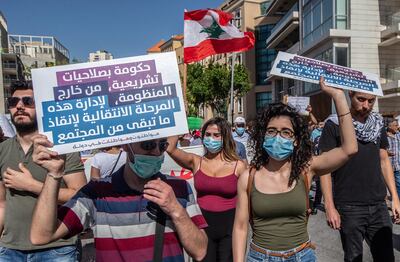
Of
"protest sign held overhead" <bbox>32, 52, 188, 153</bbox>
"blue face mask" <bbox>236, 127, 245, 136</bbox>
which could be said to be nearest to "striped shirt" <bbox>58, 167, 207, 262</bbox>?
"protest sign held overhead" <bbox>32, 52, 188, 153</bbox>

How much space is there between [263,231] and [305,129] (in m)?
0.81

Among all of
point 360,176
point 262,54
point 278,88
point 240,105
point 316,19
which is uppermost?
point 262,54

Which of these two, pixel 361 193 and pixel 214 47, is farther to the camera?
pixel 214 47

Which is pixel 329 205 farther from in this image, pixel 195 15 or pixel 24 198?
pixel 195 15

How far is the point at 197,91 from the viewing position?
4019cm

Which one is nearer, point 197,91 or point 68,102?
point 68,102

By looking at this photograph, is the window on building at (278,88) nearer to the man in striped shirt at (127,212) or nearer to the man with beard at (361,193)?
the man with beard at (361,193)

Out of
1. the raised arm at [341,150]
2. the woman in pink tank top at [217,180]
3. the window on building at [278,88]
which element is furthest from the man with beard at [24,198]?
the window on building at [278,88]

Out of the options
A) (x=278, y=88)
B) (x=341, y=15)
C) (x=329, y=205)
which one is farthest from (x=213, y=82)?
(x=329, y=205)

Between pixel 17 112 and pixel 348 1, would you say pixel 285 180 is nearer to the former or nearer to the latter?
pixel 17 112

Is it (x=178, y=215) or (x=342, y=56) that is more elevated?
(x=342, y=56)

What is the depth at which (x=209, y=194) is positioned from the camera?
3957 millimetres

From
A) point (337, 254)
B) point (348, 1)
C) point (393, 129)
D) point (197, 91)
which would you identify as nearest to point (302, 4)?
point (348, 1)

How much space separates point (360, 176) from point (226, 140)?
1.46 metres
